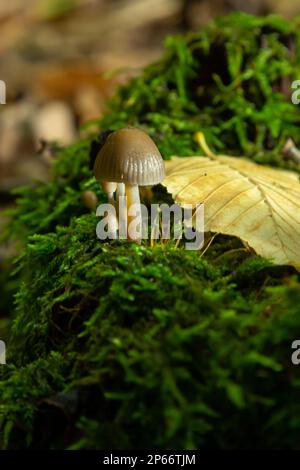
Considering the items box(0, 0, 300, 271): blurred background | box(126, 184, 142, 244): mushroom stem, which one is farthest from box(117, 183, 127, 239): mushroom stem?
box(0, 0, 300, 271): blurred background

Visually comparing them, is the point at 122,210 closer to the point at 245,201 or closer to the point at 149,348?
the point at 245,201

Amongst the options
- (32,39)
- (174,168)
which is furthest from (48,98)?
(174,168)

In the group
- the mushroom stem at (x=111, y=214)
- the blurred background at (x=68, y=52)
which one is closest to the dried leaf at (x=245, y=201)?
the mushroom stem at (x=111, y=214)

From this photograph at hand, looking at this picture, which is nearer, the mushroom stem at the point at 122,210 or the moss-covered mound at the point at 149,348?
the moss-covered mound at the point at 149,348

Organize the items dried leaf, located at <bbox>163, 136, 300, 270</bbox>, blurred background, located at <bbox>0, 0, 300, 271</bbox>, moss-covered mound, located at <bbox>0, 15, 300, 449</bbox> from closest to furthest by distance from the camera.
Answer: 1. moss-covered mound, located at <bbox>0, 15, 300, 449</bbox>
2. dried leaf, located at <bbox>163, 136, 300, 270</bbox>
3. blurred background, located at <bbox>0, 0, 300, 271</bbox>

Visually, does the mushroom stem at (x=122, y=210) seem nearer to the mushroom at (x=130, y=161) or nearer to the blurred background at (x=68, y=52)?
the mushroom at (x=130, y=161)

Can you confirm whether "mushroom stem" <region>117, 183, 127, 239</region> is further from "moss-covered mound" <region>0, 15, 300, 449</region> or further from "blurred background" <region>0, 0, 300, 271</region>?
"blurred background" <region>0, 0, 300, 271</region>

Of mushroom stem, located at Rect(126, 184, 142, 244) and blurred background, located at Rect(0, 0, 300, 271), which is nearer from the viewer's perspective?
mushroom stem, located at Rect(126, 184, 142, 244)
